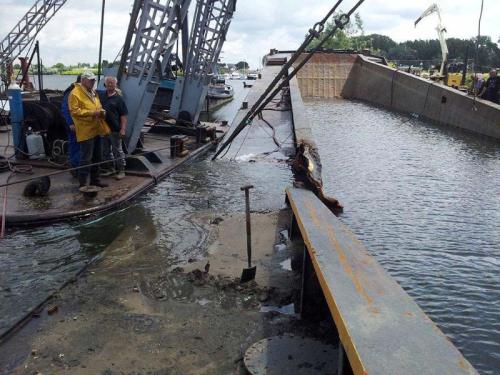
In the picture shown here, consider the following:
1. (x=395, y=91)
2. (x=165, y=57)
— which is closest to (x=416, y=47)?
(x=395, y=91)

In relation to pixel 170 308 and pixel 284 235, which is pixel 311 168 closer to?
pixel 284 235

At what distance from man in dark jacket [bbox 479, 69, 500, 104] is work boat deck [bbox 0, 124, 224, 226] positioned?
11719mm

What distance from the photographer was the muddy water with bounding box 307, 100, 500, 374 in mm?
4863

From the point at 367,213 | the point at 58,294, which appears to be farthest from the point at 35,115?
the point at 367,213

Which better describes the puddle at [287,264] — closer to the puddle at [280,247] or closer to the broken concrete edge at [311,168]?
the puddle at [280,247]

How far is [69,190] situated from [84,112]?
130cm

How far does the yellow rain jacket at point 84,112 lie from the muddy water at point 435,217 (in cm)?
415

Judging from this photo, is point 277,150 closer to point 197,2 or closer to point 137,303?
point 197,2

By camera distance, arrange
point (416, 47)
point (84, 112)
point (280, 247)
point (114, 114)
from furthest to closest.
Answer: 1. point (416, 47)
2. point (114, 114)
3. point (84, 112)
4. point (280, 247)

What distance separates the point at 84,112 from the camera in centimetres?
717

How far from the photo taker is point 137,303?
448cm

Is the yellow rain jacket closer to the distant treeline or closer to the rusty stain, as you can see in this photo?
the rusty stain

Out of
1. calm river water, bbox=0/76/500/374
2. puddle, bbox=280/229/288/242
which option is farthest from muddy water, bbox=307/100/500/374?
puddle, bbox=280/229/288/242

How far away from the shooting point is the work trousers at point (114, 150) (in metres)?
8.19
